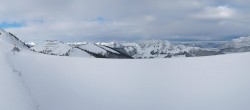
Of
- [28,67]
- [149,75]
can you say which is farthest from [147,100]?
[28,67]

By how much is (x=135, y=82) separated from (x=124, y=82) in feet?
2.44

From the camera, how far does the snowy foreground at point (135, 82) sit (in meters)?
22.1

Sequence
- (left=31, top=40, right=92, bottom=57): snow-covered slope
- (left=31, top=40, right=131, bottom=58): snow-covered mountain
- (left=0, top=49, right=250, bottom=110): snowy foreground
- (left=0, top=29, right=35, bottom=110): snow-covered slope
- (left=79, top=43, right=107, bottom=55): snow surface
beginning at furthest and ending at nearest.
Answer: (left=79, top=43, right=107, bottom=55): snow surface, (left=31, top=40, right=131, bottom=58): snow-covered mountain, (left=31, top=40, right=92, bottom=57): snow-covered slope, (left=0, top=49, right=250, bottom=110): snowy foreground, (left=0, top=29, right=35, bottom=110): snow-covered slope

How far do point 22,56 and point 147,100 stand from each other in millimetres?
9404

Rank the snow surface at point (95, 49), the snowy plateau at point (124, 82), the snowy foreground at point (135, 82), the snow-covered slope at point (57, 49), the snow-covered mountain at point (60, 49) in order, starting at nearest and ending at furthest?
the snowy plateau at point (124, 82), the snowy foreground at point (135, 82), the snow-covered slope at point (57, 49), the snow-covered mountain at point (60, 49), the snow surface at point (95, 49)

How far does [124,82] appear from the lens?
2444 centimetres

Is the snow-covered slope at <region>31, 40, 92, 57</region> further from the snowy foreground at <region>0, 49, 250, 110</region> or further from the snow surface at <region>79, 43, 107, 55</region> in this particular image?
the snowy foreground at <region>0, 49, 250, 110</region>

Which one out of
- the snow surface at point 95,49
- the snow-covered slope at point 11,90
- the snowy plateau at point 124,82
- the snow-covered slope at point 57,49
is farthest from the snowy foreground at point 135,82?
the snow surface at point 95,49

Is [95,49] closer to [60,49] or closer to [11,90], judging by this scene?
[60,49]

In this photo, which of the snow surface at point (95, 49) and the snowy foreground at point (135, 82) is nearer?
the snowy foreground at point (135, 82)

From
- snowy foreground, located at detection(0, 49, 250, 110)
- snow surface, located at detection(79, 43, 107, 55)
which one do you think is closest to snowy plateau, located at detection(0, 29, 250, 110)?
snowy foreground, located at detection(0, 49, 250, 110)

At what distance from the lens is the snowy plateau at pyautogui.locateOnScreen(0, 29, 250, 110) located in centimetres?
2181

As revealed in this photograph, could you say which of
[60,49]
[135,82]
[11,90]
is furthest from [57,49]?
[11,90]

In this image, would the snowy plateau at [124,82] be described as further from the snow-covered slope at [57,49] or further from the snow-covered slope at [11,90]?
the snow-covered slope at [57,49]
